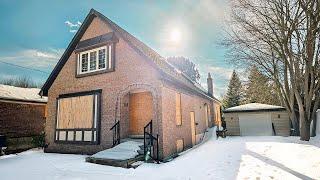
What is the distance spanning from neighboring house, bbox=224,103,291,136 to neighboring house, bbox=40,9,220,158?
8.68 m

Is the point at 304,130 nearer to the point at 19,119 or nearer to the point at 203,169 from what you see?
the point at 203,169

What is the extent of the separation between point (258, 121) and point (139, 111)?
45.7 feet

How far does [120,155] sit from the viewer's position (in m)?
9.95

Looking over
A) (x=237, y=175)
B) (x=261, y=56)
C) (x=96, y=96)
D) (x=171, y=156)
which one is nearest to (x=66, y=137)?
(x=96, y=96)

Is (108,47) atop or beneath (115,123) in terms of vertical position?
atop

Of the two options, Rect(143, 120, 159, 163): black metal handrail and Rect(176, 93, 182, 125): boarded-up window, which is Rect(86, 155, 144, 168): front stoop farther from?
Rect(176, 93, 182, 125): boarded-up window

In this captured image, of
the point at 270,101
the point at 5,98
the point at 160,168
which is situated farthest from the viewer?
the point at 270,101

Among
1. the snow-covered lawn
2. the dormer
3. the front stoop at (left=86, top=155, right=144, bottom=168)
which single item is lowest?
the snow-covered lawn

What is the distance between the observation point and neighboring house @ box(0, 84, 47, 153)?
1750 centimetres

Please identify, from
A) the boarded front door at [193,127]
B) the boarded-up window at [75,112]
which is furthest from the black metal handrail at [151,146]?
the boarded front door at [193,127]

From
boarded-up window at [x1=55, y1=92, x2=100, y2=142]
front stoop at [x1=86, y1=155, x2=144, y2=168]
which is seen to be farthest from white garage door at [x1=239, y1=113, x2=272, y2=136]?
front stoop at [x1=86, y1=155, x2=144, y2=168]

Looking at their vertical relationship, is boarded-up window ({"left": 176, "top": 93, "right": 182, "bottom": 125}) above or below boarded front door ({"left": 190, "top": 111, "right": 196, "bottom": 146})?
above

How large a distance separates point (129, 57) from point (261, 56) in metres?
12.3

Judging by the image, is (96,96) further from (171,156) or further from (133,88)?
(171,156)
